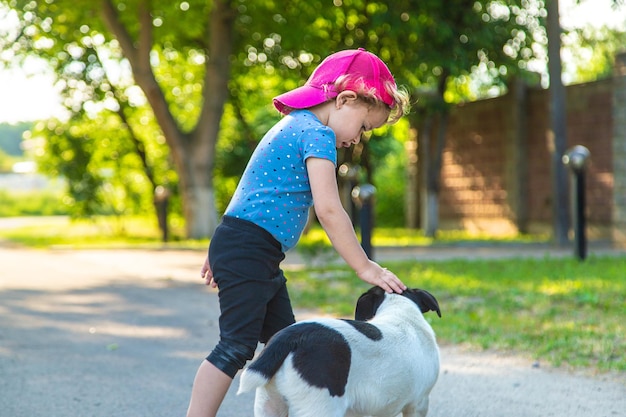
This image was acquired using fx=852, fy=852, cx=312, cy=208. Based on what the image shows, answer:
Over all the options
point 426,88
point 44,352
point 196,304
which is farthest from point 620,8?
point 44,352

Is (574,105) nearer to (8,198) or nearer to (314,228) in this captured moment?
(314,228)

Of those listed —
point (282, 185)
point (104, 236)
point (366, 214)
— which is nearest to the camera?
point (282, 185)

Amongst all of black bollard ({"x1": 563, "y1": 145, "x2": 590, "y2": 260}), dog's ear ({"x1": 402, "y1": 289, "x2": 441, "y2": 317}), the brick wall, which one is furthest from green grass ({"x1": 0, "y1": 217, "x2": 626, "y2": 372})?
the brick wall

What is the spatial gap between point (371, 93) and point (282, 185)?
0.48 meters

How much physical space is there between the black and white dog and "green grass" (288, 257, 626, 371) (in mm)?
2209

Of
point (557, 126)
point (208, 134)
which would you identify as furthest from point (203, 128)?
point (557, 126)

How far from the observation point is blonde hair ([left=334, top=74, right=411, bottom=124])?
3162 millimetres

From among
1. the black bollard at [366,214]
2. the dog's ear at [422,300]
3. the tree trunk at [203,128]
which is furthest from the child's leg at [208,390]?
the tree trunk at [203,128]

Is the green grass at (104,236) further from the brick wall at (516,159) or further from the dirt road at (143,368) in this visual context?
the dirt road at (143,368)

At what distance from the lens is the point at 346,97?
319 cm

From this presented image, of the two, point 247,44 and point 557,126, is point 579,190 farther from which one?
point 247,44

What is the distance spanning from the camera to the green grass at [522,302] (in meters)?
5.35

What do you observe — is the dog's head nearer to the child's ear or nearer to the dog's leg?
the dog's leg

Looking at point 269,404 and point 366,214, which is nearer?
point 269,404
